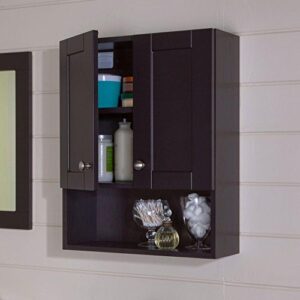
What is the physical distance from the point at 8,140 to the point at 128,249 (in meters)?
0.68

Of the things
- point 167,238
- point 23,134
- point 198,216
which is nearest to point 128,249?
point 167,238

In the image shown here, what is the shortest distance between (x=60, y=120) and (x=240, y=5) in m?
0.68

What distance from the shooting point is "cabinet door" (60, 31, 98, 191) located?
227 centimetres

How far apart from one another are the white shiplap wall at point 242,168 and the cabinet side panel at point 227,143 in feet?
0.12

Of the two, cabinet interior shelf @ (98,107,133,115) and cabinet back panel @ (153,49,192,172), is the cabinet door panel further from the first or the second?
cabinet interior shelf @ (98,107,133,115)

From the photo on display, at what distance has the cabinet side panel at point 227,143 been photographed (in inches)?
86.5

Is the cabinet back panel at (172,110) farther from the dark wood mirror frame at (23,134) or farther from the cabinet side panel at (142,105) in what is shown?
the dark wood mirror frame at (23,134)

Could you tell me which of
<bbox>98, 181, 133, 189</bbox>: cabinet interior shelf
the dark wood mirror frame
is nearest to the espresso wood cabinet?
<bbox>98, 181, 133, 189</bbox>: cabinet interior shelf

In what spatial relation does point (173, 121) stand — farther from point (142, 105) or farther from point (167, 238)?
point (167, 238)

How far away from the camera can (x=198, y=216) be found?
2.30 m

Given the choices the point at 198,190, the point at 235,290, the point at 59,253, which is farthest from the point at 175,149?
the point at 59,253

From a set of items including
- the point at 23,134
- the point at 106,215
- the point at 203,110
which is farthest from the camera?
the point at 23,134

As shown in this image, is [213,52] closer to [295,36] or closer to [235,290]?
[295,36]

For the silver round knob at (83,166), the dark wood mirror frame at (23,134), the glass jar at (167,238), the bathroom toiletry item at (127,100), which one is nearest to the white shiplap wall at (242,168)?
the dark wood mirror frame at (23,134)
